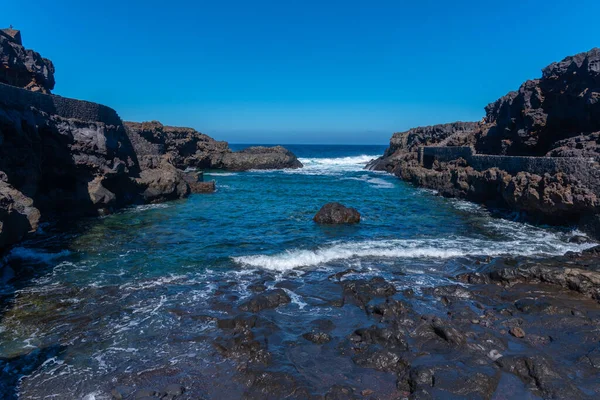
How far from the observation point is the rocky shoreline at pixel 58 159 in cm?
1447

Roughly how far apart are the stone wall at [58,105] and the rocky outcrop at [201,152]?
65.0ft

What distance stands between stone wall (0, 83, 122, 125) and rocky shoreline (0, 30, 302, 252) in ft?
0.16

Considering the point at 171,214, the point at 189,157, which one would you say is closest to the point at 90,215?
the point at 171,214

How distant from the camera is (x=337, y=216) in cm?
2156

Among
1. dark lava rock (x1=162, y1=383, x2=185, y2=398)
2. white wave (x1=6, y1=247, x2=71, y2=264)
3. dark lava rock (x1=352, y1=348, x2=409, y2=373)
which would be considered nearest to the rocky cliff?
dark lava rock (x1=352, y1=348, x2=409, y2=373)

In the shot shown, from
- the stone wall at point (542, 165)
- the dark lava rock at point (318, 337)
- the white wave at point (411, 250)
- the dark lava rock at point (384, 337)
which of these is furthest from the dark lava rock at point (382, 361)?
the stone wall at point (542, 165)

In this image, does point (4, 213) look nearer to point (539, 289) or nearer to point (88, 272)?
point (88, 272)

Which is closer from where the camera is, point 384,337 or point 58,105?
point 384,337

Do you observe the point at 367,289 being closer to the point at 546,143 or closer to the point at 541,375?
the point at 541,375

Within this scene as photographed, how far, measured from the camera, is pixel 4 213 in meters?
10.4

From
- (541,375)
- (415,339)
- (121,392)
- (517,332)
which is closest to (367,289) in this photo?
(415,339)

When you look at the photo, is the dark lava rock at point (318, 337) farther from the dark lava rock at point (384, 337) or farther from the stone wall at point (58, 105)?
the stone wall at point (58, 105)

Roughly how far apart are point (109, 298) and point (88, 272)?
280cm

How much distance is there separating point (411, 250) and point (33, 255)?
15.1 meters
